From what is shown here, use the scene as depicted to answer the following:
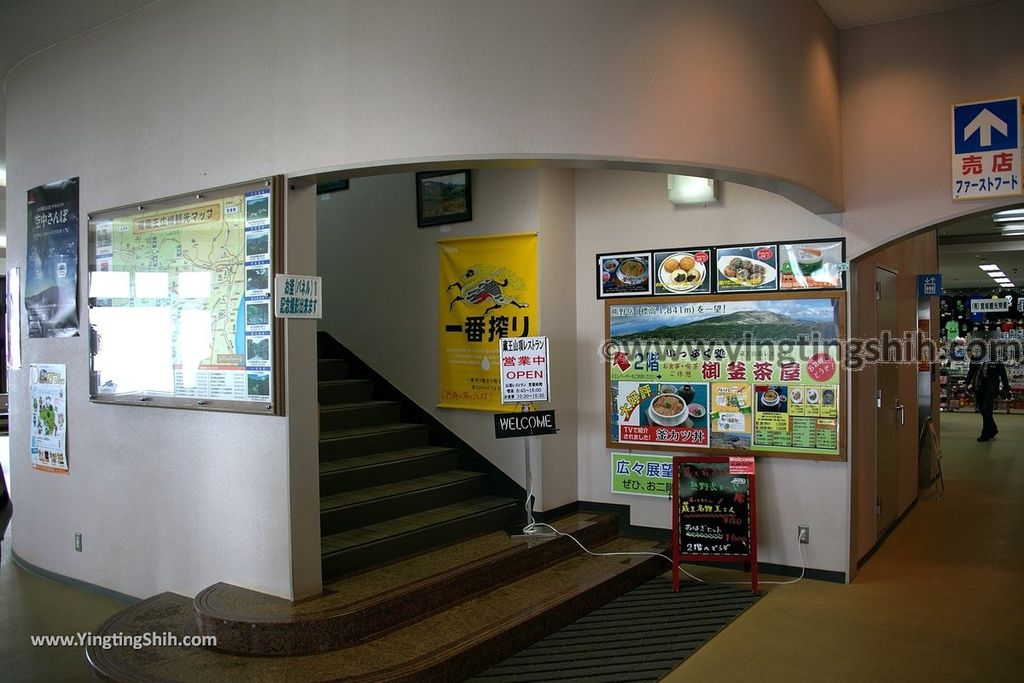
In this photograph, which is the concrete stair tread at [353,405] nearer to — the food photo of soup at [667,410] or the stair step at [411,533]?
the stair step at [411,533]

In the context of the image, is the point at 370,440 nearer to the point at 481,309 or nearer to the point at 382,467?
the point at 382,467

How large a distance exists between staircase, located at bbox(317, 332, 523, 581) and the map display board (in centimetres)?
109

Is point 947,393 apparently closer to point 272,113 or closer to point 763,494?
point 763,494

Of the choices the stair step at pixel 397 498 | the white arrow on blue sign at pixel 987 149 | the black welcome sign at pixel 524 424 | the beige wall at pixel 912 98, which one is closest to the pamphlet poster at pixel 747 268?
the beige wall at pixel 912 98

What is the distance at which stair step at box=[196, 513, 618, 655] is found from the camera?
3.70 m

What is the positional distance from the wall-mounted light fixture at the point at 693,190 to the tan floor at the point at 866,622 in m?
2.69

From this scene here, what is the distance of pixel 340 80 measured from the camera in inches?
154

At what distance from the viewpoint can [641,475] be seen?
6.03m

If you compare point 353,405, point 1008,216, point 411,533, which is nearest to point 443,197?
point 353,405

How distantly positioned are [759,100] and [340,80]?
2241 mm

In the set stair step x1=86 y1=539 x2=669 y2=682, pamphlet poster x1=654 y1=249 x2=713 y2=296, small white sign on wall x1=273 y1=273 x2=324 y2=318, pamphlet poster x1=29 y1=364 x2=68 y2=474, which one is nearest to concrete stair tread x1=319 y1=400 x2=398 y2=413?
pamphlet poster x1=29 y1=364 x2=68 y2=474

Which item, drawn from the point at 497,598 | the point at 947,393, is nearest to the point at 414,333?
the point at 497,598

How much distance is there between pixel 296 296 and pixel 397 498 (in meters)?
1.79

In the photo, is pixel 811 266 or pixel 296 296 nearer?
pixel 296 296
